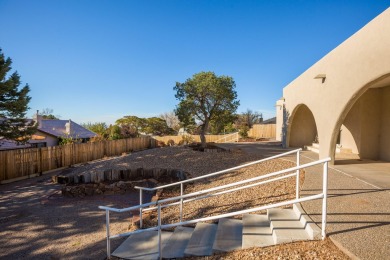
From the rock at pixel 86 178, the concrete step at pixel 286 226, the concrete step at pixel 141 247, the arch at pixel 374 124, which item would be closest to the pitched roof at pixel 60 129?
the rock at pixel 86 178

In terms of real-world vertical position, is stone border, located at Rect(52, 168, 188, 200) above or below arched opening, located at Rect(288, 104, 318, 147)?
below

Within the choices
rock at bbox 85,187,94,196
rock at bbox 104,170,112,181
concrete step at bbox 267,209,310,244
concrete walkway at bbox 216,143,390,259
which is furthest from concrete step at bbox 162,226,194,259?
rock at bbox 104,170,112,181

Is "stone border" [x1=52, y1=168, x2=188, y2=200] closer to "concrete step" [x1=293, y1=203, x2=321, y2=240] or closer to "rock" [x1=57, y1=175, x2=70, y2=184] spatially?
A: "rock" [x1=57, y1=175, x2=70, y2=184]

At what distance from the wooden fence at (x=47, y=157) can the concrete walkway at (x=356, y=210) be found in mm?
12591

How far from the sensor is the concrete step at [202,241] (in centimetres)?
362

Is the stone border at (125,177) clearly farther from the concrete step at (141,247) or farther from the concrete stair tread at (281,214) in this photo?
the concrete stair tread at (281,214)

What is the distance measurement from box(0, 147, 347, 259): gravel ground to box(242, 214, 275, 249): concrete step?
19 centimetres

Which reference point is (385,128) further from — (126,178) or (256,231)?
(126,178)

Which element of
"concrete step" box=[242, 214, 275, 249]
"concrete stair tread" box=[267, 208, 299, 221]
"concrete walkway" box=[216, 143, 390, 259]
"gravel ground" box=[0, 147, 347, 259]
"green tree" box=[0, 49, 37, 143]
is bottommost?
"gravel ground" box=[0, 147, 347, 259]

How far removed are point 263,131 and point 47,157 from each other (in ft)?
71.2

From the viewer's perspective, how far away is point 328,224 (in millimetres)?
3562

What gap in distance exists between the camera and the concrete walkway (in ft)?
9.75

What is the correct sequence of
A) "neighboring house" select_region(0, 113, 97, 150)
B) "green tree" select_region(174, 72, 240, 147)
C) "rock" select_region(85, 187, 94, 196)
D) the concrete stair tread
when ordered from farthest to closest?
1. "neighboring house" select_region(0, 113, 97, 150)
2. "green tree" select_region(174, 72, 240, 147)
3. "rock" select_region(85, 187, 94, 196)
4. the concrete stair tread

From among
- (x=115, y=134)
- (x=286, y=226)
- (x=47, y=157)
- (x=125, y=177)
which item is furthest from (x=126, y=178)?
(x=115, y=134)
